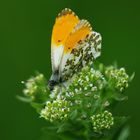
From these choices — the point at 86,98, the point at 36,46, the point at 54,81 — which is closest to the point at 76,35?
the point at 54,81

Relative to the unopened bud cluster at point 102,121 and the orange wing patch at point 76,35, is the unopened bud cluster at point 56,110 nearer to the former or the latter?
the unopened bud cluster at point 102,121

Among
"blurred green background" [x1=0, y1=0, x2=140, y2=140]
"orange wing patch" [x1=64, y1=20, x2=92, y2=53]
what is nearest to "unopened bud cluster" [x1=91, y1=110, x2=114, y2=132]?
"orange wing patch" [x1=64, y1=20, x2=92, y2=53]

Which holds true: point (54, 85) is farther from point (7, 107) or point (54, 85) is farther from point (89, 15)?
point (89, 15)

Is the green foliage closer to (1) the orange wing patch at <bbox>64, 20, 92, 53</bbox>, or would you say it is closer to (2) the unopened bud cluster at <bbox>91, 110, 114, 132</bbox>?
(2) the unopened bud cluster at <bbox>91, 110, 114, 132</bbox>

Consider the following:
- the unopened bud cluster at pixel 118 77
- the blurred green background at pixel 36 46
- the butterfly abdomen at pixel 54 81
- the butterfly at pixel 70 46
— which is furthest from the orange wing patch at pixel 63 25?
the blurred green background at pixel 36 46

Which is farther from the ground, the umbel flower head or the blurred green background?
the blurred green background

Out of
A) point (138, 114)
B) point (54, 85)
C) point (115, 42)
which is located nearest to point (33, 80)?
point (54, 85)
